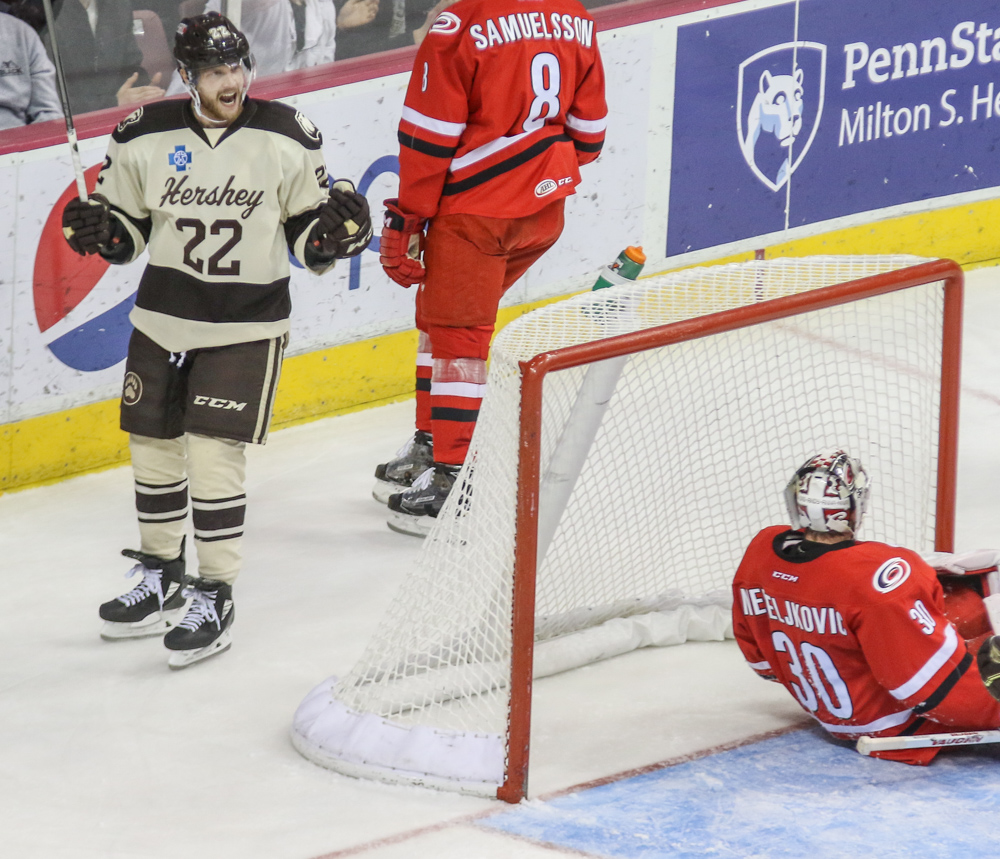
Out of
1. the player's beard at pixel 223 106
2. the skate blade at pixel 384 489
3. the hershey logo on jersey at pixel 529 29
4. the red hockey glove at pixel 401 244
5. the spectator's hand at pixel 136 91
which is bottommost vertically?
the skate blade at pixel 384 489

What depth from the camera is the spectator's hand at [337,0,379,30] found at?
488 cm

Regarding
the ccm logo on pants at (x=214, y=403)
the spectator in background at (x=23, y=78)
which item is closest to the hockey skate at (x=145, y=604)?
the ccm logo on pants at (x=214, y=403)

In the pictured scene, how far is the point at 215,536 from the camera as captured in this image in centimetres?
338

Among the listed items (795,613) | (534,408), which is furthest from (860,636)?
(534,408)

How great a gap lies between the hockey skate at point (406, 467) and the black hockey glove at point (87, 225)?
1326 millimetres

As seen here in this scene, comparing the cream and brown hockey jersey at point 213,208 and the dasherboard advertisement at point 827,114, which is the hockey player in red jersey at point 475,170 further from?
the dasherboard advertisement at point 827,114

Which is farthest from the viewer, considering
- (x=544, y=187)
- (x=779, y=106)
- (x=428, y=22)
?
(x=779, y=106)

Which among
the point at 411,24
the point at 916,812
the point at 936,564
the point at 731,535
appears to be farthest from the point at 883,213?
the point at 916,812

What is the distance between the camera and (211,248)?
327cm

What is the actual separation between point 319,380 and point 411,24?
1161 millimetres

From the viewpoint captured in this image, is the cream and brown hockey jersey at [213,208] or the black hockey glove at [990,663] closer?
the black hockey glove at [990,663]

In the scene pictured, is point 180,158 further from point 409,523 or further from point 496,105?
point 409,523

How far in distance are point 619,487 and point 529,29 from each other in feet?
3.92

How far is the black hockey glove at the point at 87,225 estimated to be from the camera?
3238 mm
